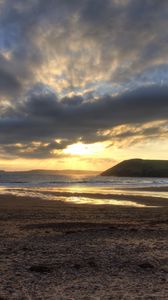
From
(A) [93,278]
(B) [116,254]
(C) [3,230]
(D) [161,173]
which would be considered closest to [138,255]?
(B) [116,254]

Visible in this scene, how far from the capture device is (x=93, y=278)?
7348mm

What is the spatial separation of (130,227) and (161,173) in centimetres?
18841

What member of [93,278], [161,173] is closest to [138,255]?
[93,278]

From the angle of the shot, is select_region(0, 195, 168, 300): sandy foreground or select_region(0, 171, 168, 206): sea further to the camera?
select_region(0, 171, 168, 206): sea

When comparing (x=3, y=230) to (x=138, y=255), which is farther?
(x=3, y=230)

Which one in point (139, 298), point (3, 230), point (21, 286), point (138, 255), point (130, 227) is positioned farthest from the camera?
point (130, 227)

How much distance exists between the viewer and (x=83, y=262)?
8594 millimetres

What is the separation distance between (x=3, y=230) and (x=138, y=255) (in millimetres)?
6194

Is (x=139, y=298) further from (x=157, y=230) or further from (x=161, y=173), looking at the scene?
(x=161, y=173)

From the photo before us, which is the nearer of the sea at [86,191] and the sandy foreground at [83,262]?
the sandy foreground at [83,262]

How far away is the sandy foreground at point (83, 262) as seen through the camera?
6.51 metres

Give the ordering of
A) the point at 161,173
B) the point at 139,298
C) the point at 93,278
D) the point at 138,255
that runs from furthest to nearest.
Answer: the point at 161,173
the point at 138,255
the point at 93,278
the point at 139,298

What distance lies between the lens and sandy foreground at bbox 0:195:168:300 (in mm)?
6508

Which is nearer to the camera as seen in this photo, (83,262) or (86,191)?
(83,262)
